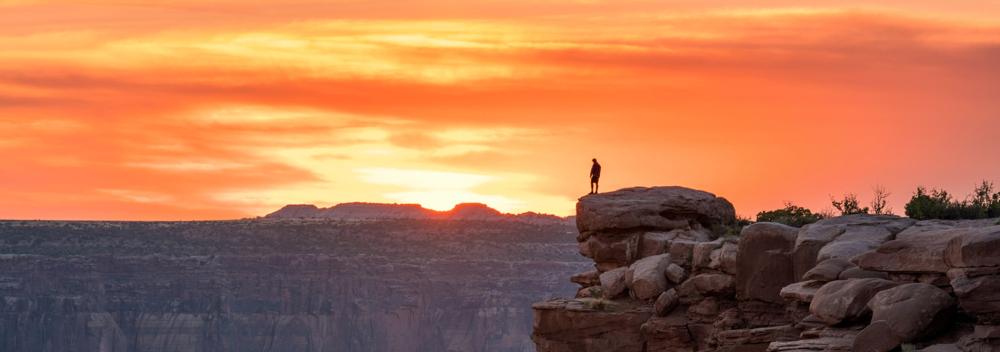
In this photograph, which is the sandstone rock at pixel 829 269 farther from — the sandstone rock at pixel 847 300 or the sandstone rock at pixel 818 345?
the sandstone rock at pixel 818 345

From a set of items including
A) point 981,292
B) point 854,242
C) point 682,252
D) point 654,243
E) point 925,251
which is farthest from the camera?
point 654,243

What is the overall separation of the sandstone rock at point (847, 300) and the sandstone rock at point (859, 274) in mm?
815

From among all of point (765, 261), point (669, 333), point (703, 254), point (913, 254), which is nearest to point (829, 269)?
point (913, 254)

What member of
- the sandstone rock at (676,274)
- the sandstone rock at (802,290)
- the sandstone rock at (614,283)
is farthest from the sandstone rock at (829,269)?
the sandstone rock at (614,283)

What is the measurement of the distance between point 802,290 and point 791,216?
15.4 meters

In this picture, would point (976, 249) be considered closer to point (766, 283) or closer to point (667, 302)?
point (766, 283)

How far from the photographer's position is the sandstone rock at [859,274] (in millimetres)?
39188

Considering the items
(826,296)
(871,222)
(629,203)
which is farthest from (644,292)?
(826,296)

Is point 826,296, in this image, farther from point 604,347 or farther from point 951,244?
point 604,347

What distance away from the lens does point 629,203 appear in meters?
56.0

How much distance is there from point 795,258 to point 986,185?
11.1m

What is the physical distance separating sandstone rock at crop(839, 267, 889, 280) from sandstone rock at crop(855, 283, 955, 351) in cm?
265

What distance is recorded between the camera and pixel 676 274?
5094 centimetres

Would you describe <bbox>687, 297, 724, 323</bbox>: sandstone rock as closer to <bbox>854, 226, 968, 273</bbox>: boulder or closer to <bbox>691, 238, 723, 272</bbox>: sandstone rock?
<bbox>691, 238, 723, 272</bbox>: sandstone rock
